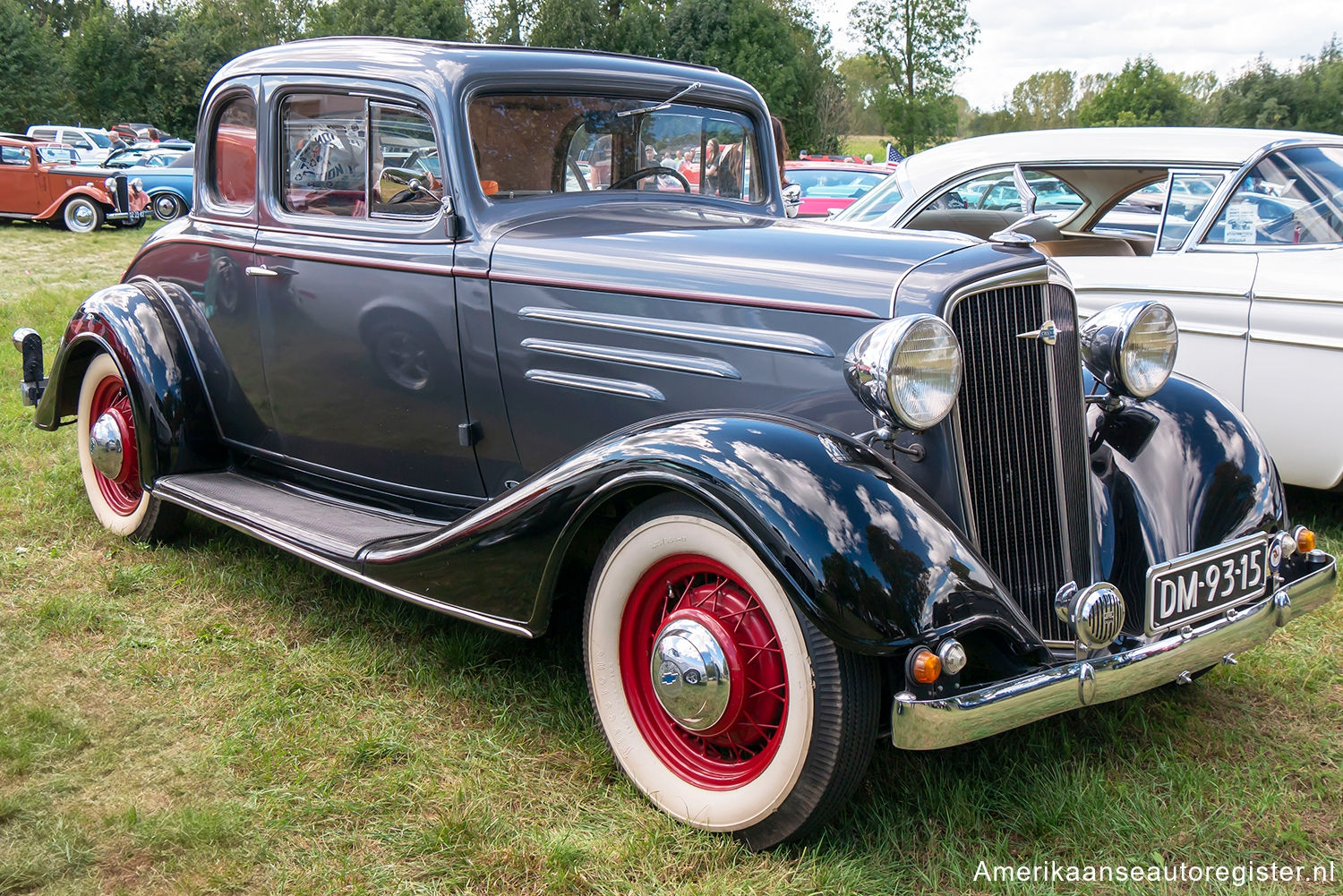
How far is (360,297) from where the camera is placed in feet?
11.2

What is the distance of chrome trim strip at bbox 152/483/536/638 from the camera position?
106 inches

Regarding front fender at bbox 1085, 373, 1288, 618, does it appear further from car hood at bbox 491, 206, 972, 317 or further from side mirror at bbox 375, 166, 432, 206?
side mirror at bbox 375, 166, 432, 206

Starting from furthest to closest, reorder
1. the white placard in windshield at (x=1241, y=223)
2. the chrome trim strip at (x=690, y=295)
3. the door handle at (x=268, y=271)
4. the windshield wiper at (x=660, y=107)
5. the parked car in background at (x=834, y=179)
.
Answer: the parked car in background at (x=834, y=179) → the white placard in windshield at (x=1241, y=223) → the door handle at (x=268, y=271) → the windshield wiper at (x=660, y=107) → the chrome trim strip at (x=690, y=295)

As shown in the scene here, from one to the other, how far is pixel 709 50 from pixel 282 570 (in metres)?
44.1

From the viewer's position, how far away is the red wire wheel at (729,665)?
89.7 inches

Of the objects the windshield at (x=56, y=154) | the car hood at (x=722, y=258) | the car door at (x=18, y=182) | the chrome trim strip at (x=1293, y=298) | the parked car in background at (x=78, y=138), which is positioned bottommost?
the chrome trim strip at (x=1293, y=298)

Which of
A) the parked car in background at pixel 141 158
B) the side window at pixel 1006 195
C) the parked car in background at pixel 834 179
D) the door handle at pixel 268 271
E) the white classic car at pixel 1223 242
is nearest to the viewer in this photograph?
the door handle at pixel 268 271

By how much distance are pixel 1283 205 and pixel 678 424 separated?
146 inches

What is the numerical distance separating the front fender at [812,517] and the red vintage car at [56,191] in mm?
17542

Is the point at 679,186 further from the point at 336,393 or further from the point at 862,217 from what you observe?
the point at 862,217

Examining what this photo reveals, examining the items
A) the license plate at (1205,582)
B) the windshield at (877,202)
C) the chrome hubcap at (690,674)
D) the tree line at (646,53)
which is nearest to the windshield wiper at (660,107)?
the chrome hubcap at (690,674)

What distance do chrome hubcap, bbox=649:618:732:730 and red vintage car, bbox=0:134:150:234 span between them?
17.8m

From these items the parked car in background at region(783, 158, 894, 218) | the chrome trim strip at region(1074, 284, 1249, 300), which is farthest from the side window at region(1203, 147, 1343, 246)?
the parked car in background at region(783, 158, 894, 218)

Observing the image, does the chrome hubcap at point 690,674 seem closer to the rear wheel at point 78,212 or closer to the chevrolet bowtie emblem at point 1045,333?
the chevrolet bowtie emblem at point 1045,333
